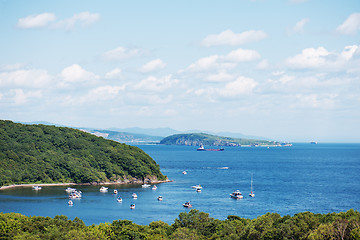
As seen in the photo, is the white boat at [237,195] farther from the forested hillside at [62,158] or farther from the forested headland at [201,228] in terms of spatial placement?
the forested headland at [201,228]

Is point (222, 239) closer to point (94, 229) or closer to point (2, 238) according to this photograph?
point (94, 229)

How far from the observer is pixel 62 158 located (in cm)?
13600

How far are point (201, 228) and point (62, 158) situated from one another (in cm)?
8700

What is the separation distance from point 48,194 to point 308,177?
8488 centimetres

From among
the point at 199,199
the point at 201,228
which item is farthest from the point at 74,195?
the point at 201,228

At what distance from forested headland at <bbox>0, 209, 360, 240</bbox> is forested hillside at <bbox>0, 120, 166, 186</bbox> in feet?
217

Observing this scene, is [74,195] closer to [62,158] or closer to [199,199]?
[199,199]

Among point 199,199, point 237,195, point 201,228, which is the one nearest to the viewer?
point 201,228

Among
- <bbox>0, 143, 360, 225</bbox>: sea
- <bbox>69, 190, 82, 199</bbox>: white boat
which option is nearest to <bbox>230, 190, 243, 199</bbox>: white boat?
<bbox>0, 143, 360, 225</bbox>: sea

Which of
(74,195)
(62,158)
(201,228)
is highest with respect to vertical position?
(62,158)

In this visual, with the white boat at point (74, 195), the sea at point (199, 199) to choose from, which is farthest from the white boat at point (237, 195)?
the white boat at point (74, 195)

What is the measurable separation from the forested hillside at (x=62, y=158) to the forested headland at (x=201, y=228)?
66.2 metres

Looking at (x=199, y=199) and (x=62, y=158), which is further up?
(x=62, y=158)

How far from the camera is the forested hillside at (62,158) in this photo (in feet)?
411
